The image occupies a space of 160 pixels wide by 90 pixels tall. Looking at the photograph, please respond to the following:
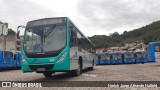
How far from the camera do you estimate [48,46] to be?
10875 millimetres

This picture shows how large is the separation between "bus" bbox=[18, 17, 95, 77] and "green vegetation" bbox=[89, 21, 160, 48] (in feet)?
251

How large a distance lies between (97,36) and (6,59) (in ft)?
225

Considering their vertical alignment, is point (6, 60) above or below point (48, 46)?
below

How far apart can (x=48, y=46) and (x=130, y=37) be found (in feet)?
351

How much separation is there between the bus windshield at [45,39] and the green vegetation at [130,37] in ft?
251

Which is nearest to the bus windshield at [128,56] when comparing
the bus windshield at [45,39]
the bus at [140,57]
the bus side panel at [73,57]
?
the bus at [140,57]

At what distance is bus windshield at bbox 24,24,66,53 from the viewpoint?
10.9m

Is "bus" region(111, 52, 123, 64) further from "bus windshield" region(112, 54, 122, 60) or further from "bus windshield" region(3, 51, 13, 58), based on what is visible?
"bus windshield" region(3, 51, 13, 58)

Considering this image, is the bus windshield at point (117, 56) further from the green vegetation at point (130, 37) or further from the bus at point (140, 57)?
the green vegetation at point (130, 37)

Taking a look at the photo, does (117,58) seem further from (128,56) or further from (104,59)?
(104,59)

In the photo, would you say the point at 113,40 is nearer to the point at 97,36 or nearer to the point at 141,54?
the point at 97,36

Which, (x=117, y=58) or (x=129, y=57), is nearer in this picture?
(x=129, y=57)

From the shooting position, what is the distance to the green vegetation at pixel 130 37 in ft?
296

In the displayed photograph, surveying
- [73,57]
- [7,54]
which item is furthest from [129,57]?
[73,57]
